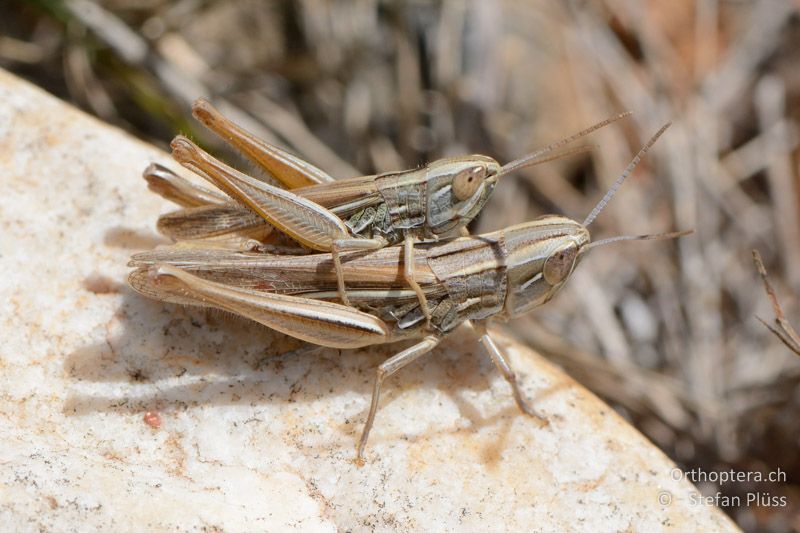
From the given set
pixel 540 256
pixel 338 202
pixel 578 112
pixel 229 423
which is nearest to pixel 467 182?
pixel 540 256

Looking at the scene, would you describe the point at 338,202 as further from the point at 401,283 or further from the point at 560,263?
the point at 560,263

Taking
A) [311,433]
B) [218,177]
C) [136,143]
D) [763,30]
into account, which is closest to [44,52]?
[136,143]

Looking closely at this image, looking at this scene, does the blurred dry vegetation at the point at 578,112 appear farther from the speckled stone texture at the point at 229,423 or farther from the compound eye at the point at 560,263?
the compound eye at the point at 560,263

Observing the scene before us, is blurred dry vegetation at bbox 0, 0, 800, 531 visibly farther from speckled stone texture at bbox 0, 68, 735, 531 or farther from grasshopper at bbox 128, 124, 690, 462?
grasshopper at bbox 128, 124, 690, 462

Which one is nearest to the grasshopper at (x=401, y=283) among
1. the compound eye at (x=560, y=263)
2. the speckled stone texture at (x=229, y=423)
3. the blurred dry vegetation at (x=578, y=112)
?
the compound eye at (x=560, y=263)

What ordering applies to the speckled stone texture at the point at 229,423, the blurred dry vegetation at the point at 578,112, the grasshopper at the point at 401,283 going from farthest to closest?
the blurred dry vegetation at the point at 578,112, the grasshopper at the point at 401,283, the speckled stone texture at the point at 229,423
